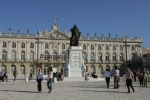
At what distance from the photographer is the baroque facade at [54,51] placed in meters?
59.3

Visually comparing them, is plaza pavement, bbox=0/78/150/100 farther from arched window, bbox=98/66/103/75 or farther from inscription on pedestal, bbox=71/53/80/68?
arched window, bbox=98/66/103/75

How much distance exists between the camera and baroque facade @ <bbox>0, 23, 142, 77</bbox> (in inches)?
2335

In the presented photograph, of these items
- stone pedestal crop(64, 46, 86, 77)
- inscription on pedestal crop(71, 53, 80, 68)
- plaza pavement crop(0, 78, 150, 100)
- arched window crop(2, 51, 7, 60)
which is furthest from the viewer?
arched window crop(2, 51, 7, 60)

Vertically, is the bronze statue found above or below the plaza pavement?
above

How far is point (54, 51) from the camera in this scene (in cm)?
6206

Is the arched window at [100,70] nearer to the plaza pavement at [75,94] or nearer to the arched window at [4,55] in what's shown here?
the arched window at [4,55]

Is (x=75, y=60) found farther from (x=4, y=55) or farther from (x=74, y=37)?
(x=4, y=55)

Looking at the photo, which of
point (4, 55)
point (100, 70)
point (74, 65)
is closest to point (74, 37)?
point (74, 65)

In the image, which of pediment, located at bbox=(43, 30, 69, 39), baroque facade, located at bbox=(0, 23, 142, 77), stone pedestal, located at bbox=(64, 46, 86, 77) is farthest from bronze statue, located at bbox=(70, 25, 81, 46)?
pediment, located at bbox=(43, 30, 69, 39)

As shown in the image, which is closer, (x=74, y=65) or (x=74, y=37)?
(x=74, y=65)

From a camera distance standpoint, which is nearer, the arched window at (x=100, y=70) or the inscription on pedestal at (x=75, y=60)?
the inscription on pedestal at (x=75, y=60)

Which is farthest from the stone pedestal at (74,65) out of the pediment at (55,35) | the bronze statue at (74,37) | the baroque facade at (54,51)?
the pediment at (55,35)

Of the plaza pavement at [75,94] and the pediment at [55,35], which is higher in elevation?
the pediment at [55,35]

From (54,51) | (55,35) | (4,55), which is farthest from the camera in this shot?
(55,35)
